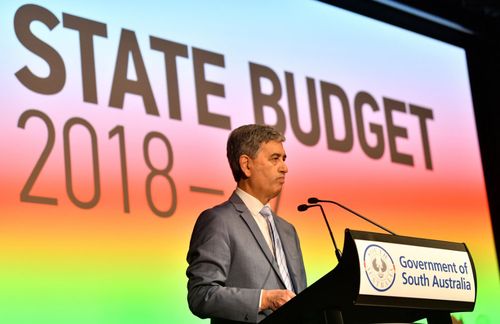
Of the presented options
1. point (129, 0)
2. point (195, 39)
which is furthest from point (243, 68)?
point (129, 0)

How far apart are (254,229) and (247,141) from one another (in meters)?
0.32

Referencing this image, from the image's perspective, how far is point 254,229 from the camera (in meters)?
2.93

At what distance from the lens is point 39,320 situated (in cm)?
352

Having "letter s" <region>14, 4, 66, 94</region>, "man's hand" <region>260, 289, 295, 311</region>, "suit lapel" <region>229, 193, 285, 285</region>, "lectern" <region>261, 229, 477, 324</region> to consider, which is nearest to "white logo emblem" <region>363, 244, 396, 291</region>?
"lectern" <region>261, 229, 477, 324</region>

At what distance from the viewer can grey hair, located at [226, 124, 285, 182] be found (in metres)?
3.04

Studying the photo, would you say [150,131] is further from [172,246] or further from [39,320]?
[39,320]

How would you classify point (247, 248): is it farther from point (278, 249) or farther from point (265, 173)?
point (265, 173)

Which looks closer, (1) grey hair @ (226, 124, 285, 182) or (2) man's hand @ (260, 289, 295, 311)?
(2) man's hand @ (260, 289, 295, 311)

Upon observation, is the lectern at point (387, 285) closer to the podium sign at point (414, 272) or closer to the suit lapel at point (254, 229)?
the podium sign at point (414, 272)

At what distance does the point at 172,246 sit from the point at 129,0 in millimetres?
1225

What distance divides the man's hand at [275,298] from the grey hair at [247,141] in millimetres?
606

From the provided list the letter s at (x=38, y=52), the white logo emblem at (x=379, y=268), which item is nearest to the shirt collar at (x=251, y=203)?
the white logo emblem at (x=379, y=268)

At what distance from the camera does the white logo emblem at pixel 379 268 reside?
2215 mm

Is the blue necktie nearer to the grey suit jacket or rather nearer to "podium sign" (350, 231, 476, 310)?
the grey suit jacket
